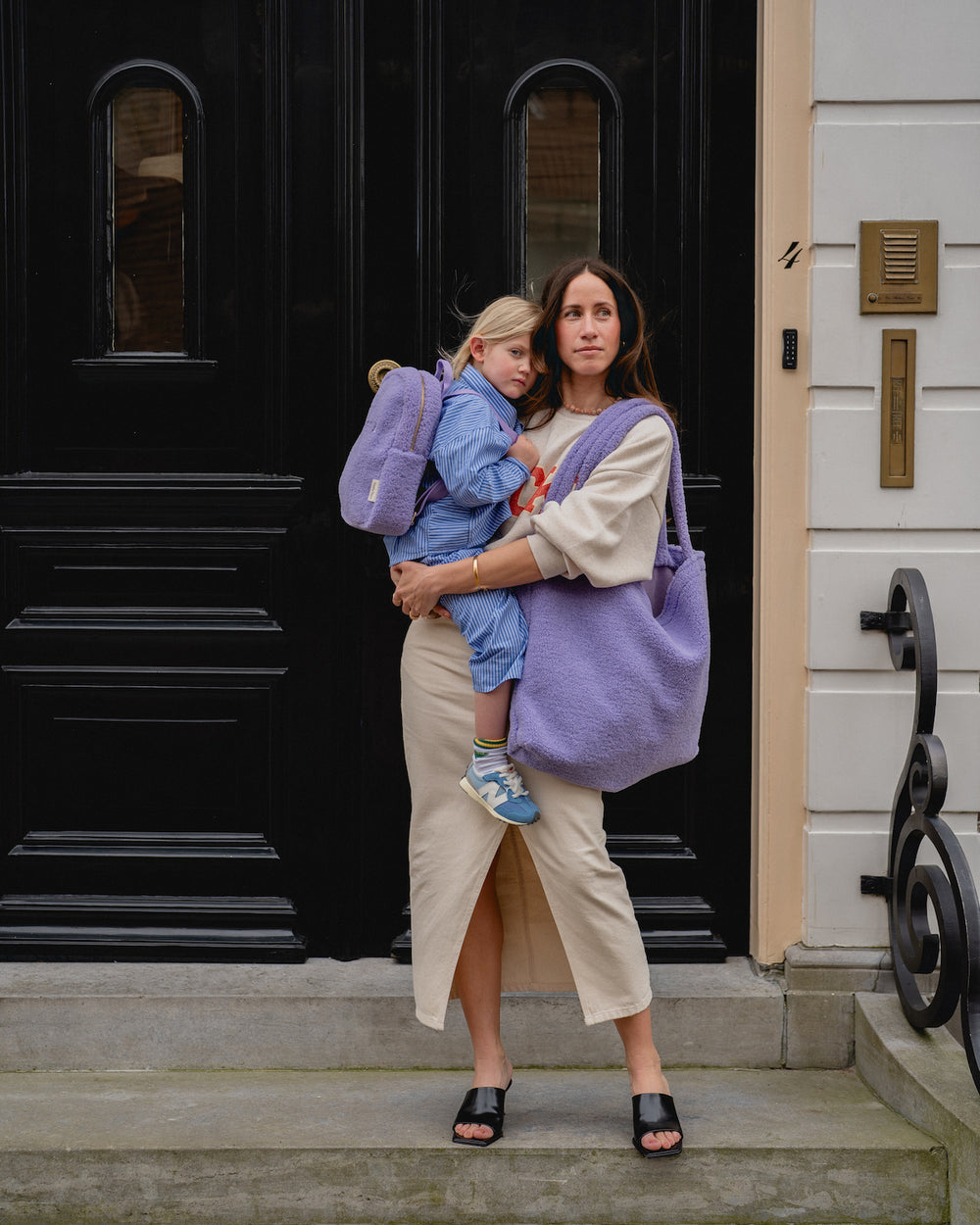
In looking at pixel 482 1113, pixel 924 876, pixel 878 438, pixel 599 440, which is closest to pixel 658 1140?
pixel 482 1113

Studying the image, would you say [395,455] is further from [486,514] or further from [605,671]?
[605,671]

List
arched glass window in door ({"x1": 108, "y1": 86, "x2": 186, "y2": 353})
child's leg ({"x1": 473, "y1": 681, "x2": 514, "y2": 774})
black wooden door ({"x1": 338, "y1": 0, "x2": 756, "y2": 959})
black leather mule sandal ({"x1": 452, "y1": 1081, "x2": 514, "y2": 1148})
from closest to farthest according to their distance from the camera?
child's leg ({"x1": 473, "y1": 681, "x2": 514, "y2": 774}) → black leather mule sandal ({"x1": 452, "y1": 1081, "x2": 514, "y2": 1148}) → black wooden door ({"x1": 338, "y1": 0, "x2": 756, "y2": 959}) → arched glass window in door ({"x1": 108, "y1": 86, "x2": 186, "y2": 353})

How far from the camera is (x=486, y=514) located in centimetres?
275

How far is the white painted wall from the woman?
2.32 feet

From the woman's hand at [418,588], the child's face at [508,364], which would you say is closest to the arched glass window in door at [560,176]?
the child's face at [508,364]

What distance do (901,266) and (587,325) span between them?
40.2 inches

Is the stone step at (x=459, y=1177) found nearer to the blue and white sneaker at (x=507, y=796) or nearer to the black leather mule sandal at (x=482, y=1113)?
the black leather mule sandal at (x=482, y=1113)

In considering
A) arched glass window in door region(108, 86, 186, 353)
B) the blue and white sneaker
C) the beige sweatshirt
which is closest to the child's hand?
the beige sweatshirt

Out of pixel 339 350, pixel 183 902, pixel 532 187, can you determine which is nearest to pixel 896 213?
pixel 532 187

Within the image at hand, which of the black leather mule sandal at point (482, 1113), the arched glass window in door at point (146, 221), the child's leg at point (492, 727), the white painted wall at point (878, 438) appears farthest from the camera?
the arched glass window in door at point (146, 221)

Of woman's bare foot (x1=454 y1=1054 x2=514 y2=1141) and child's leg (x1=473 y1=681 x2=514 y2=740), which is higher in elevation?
child's leg (x1=473 y1=681 x2=514 y2=740)

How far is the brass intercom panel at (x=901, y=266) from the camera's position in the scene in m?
3.27

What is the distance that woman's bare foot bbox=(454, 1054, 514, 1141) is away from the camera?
9.24 feet

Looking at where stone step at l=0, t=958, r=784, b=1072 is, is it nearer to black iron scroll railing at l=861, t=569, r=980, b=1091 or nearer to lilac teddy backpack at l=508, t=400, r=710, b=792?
black iron scroll railing at l=861, t=569, r=980, b=1091
